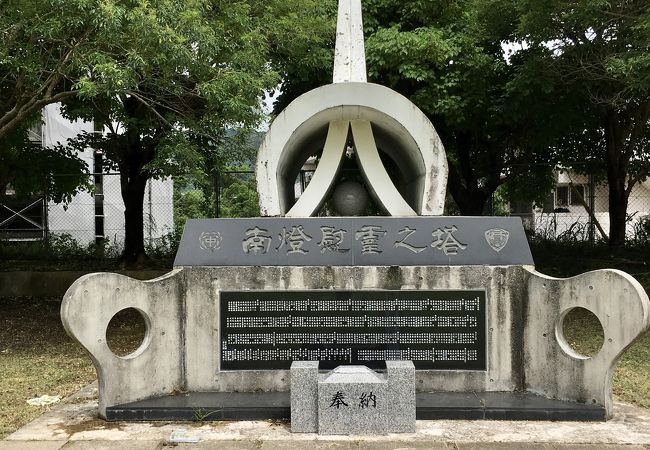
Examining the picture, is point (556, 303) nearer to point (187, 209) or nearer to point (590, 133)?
point (590, 133)

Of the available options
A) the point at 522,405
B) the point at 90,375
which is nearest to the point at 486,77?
the point at 522,405

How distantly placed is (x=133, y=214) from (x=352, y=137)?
8.07 m

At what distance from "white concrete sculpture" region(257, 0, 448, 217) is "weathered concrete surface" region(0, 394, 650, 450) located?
2.83m

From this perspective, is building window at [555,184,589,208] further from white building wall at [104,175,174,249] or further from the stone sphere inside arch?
the stone sphere inside arch

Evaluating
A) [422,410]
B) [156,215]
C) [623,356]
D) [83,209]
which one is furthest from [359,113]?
[156,215]

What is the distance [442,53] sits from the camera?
12516 mm

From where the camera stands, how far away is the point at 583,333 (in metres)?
10.2

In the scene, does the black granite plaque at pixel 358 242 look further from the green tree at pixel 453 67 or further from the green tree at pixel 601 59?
the green tree at pixel 453 67

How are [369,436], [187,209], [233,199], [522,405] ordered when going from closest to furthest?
1. [369,436]
2. [522,405]
3. [233,199]
4. [187,209]

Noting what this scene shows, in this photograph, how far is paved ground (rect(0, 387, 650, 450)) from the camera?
5.32 meters

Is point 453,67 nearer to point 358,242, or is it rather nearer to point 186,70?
point 186,70

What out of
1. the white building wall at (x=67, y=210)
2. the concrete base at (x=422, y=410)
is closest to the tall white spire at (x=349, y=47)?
the concrete base at (x=422, y=410)

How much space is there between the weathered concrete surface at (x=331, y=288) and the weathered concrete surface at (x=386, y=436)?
1.63 ft

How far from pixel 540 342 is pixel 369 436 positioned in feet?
6.99
